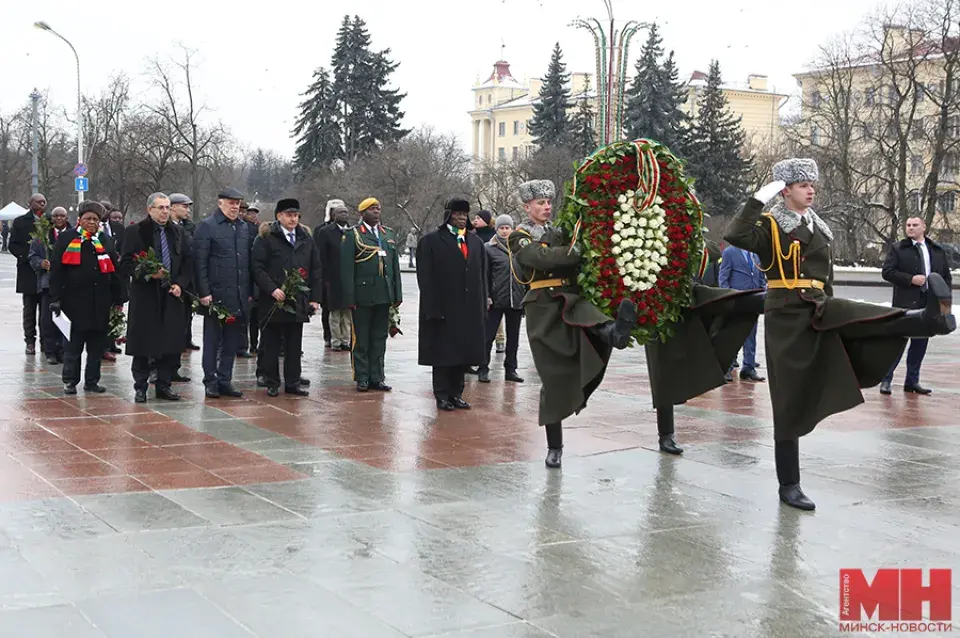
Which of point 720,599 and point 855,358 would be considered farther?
point 855,358

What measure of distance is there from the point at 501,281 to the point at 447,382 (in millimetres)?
2849

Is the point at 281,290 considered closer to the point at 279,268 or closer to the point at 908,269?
the point at 279,268

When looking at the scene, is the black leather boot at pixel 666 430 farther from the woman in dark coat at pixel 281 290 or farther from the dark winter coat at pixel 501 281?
the dark winter coat at pixel 501 281

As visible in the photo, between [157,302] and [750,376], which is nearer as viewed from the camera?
[157,302]

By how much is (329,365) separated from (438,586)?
363 inches

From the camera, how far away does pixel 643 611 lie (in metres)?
4.92

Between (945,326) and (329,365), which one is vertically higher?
(945,326)

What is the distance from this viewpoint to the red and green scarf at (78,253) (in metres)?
11.2

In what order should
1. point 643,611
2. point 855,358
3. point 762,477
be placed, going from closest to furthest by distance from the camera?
point 643,611
point 855,358
point 762,477

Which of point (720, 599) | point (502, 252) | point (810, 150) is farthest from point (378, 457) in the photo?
point (810, 150)

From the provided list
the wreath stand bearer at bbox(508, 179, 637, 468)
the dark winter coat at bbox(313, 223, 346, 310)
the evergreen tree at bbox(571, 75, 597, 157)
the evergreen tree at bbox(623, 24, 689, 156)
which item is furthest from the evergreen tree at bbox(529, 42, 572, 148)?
the wreath stand bearer at bbox(508, 179, 637, 468)

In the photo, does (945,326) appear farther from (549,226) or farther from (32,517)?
(32,517)

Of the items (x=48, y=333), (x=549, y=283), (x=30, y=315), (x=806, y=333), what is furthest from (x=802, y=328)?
(x=30, y=315)

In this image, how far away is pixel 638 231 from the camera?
7.89 m
